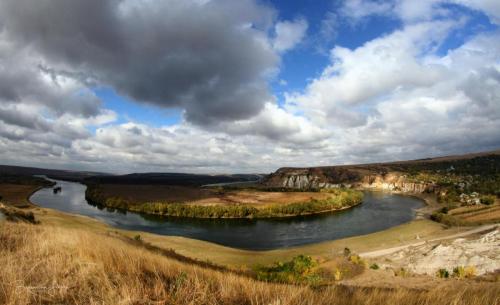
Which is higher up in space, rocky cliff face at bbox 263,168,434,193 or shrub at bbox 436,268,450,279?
rocky cliff face at bbox 263,168,434,193

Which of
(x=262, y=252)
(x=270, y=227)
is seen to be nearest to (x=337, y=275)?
(x=262, y=252)

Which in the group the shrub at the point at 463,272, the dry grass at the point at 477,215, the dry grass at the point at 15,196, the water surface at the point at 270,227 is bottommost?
the water surface at the point at 270,227

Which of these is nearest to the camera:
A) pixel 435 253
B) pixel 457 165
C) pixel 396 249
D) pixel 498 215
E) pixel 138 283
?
pixel 138 283

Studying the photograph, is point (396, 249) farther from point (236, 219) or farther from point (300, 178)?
point (300, 178)

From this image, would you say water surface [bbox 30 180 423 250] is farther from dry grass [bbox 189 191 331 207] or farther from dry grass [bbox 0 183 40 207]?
dry grass [bbox 189 191 331 207]

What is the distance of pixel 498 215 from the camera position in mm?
58969

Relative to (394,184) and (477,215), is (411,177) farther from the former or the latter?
(477,215)

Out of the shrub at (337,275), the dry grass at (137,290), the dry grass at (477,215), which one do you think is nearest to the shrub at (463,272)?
the shrub at (337,275)

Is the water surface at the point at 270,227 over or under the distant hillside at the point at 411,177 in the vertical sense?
under

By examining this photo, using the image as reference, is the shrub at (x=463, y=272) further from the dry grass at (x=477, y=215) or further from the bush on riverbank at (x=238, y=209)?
the bush on riverbank at (x=238, y=209)

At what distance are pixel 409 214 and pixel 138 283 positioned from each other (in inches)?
3379

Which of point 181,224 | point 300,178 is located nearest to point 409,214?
point 181,224

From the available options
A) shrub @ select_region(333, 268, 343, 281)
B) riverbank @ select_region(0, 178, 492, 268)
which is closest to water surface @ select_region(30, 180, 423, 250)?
riverbank @ select_region(0, 178, 492, 268)

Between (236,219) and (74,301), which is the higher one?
(74,301)
